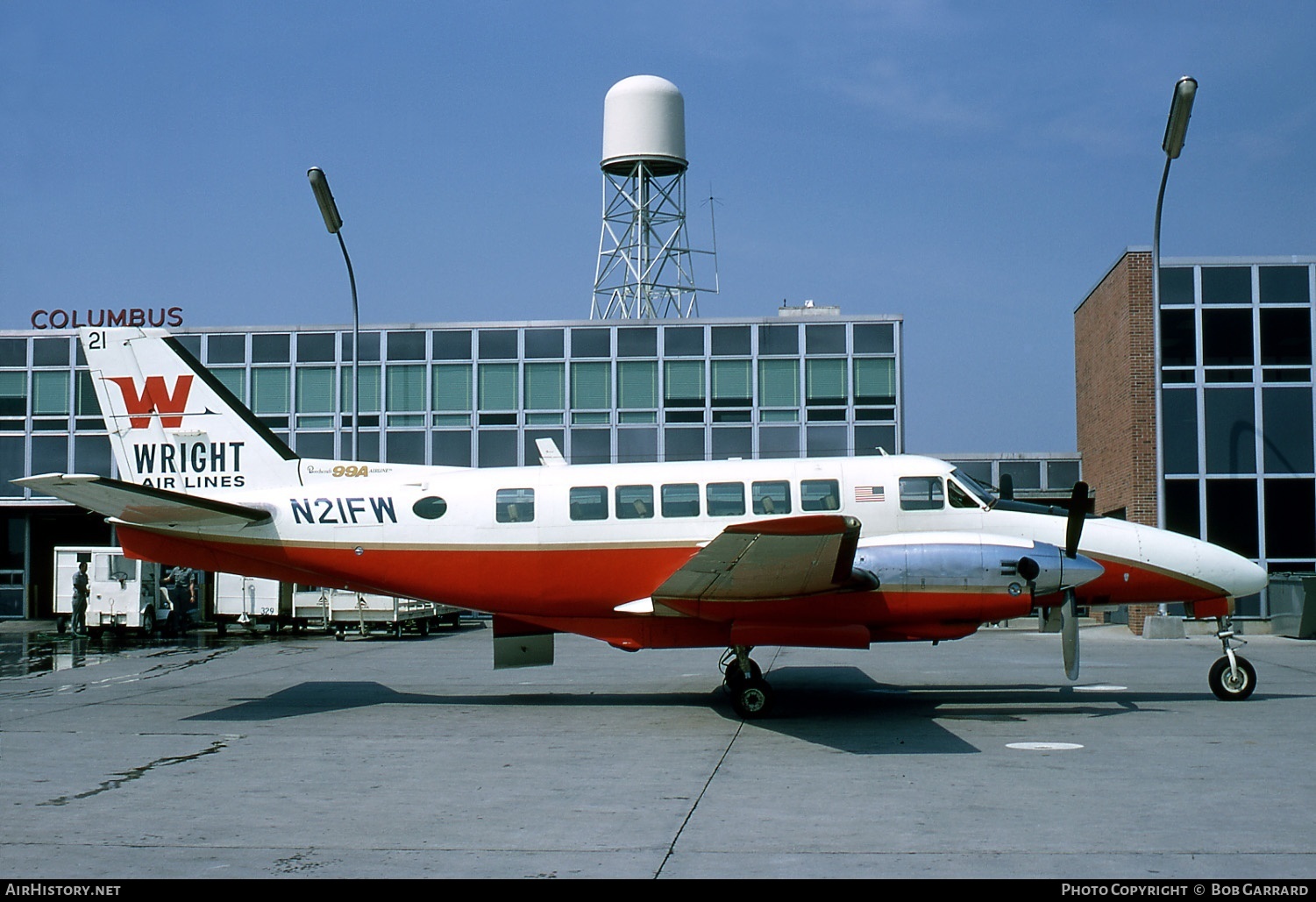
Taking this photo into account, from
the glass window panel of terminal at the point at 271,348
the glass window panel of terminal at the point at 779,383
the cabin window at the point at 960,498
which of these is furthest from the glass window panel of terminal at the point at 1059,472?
the cabin window at the point at 960,498

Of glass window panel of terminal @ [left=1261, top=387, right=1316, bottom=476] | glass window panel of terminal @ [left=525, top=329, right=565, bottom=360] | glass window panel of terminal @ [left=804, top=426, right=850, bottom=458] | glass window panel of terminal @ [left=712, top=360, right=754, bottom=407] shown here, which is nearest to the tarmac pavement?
glass window panel of terminal @ [left=1261, top=387, right=1316, bottom=476]

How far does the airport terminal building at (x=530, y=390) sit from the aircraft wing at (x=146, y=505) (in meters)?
19.7

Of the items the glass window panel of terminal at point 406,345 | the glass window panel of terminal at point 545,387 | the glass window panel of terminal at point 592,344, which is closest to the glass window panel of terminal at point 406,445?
the glass window panel of terminal at point 406,345

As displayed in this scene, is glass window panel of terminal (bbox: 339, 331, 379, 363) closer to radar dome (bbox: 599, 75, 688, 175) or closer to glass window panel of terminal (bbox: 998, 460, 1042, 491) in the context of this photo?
radar dome (bbox: 599, 75, 688, 175)

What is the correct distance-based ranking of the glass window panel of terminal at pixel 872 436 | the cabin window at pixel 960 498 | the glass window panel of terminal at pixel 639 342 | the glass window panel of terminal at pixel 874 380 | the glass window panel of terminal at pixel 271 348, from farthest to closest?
the glass window panel of terminal at pixel 271 348 < the glass window panel of terminal at pixel 639 342 < the glass window panel of terminal at pixel 874 380 < the glass window panel of terminal at pixel 872 436 < the cabin window at pixel 960 498

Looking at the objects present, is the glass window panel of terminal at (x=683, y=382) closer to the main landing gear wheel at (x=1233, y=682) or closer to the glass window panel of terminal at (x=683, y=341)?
the glass window panel of terminal at (x=683, y=341)

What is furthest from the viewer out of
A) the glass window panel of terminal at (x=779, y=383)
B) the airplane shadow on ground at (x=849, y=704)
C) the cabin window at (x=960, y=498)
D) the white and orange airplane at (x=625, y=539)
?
the glass window panel of terminal at (x=779, y=383)

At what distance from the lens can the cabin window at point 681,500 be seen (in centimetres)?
1518

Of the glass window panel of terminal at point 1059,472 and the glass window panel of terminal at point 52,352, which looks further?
the glass window panel of terminal at point 1059,472

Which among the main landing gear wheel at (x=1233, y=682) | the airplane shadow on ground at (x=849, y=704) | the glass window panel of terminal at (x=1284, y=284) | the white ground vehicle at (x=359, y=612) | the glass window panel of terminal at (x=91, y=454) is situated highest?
the glass window panel of terminal at (x=1284, y=284)

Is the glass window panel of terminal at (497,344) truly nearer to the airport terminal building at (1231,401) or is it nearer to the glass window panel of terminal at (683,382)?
the glass window panel of terminal at (683,382)

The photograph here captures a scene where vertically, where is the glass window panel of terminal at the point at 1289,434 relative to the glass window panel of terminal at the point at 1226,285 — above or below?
below

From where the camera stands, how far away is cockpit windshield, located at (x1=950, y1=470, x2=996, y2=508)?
49.5 ft

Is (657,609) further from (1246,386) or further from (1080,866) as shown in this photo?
(1246,386)
